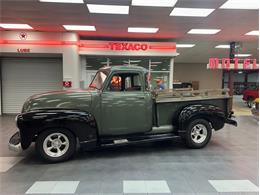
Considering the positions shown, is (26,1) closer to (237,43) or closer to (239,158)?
(239,158)

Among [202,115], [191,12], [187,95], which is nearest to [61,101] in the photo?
[187,95]

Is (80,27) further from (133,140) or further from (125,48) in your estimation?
(133,140)

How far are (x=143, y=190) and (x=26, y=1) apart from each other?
5274 millimetres

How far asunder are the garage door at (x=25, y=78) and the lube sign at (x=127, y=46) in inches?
96.0

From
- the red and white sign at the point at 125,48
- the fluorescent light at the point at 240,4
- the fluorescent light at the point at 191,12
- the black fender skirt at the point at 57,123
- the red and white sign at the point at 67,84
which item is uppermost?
the fluorescent light at the point at 191,12

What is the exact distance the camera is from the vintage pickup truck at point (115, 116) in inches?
156

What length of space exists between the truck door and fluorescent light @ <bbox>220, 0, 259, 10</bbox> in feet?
10.3

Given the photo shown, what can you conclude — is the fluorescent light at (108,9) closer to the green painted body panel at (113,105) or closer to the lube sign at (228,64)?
the green painted body panel at (113,105)

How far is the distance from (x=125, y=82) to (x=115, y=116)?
0.74m

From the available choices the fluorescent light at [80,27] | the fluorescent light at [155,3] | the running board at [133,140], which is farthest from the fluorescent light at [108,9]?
the running board at [133,140]

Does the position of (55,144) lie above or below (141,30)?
below

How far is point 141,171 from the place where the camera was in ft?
11.8

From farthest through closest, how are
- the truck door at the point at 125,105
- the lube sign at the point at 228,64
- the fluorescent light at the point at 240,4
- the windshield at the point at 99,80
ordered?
the lube sign at the point at 228,64 < the fluorescent light at the point at 240,4 < the windshield at the point at 99,80 < the truck door at the point at 125,105

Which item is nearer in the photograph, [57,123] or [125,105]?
[57,123]
